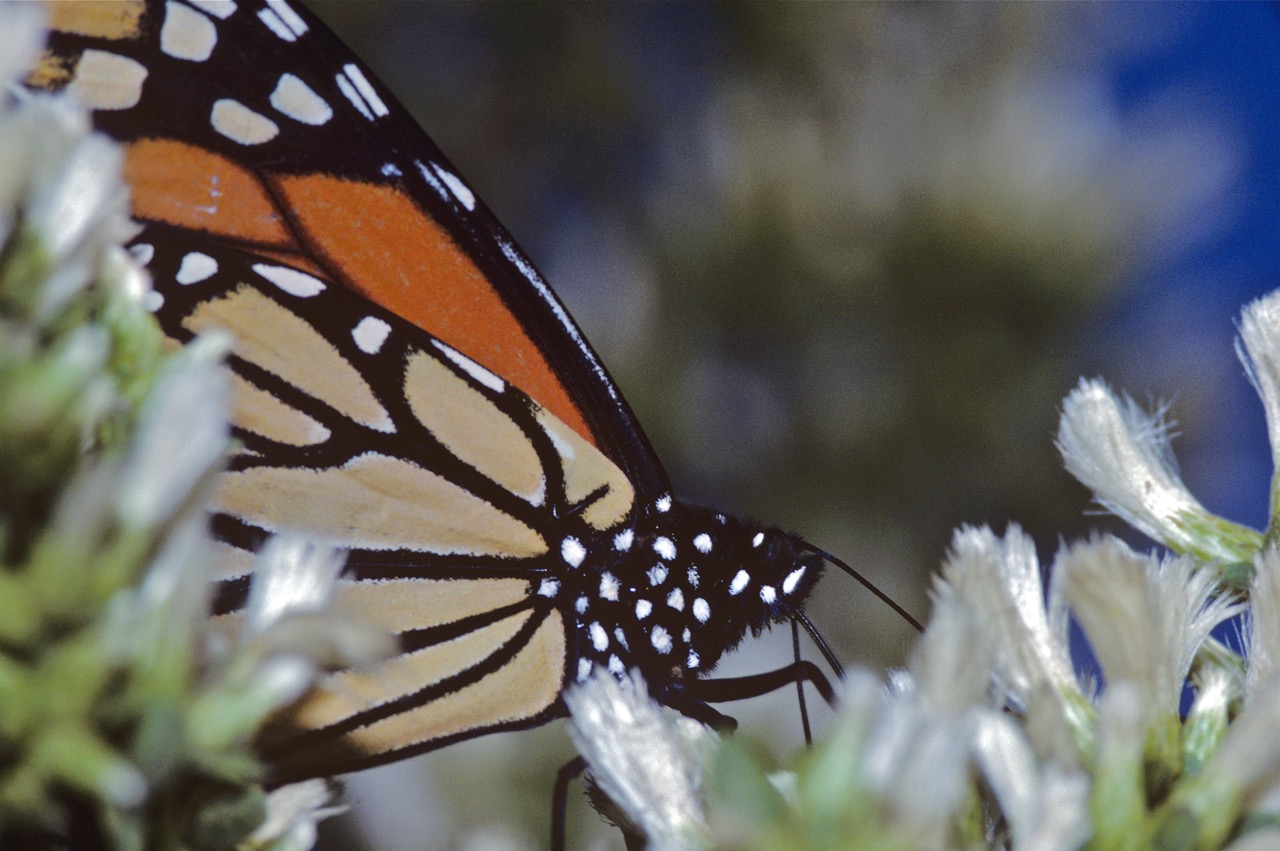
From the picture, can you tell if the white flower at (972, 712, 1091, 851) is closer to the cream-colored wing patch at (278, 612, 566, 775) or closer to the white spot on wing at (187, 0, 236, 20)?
the cream-colored wing patch at (278, 612, 566, 775)

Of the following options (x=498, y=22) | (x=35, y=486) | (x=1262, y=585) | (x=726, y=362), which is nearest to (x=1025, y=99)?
(x=726, y=362)

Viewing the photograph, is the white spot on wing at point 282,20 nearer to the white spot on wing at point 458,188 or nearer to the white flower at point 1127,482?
the white spot on wing at point 458,188

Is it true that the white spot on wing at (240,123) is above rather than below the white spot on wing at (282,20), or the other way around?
below

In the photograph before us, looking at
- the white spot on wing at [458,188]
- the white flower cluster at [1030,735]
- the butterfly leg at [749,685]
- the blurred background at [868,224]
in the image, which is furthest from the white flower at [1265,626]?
the blurred background at [868,224]

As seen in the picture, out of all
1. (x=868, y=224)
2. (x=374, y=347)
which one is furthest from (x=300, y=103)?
(x=868, y=224)

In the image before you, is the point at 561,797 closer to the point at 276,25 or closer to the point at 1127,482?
the point at 1127,482

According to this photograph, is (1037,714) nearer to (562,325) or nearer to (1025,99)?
(562,325)
